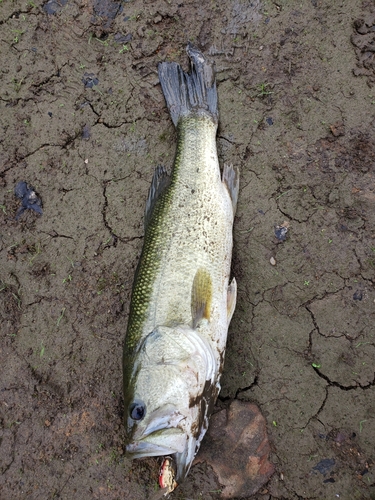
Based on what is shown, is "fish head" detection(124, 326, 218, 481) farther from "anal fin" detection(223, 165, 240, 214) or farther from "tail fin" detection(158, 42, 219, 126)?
"tail fin" detection(158, 42, 219, 126)

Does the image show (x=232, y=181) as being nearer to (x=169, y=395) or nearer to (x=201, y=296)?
(x=201, y=296)

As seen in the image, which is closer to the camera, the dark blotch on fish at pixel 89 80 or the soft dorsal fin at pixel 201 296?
the soft dorsal fin at pixel 201 296

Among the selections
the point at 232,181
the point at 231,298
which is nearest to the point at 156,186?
the point at 232,181

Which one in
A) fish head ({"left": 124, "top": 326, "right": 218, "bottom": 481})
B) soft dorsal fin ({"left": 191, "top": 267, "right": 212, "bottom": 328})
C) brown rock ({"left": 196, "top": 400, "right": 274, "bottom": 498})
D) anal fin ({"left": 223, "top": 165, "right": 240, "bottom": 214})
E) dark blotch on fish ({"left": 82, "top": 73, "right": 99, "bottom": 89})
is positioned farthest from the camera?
dark blotch on fish ({"left": 82, "top": 73, "right": 99, "bottom": 89})

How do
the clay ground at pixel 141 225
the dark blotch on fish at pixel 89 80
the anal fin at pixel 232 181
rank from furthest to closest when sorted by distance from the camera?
1. the dark blotch on fish at pixel 89 80
2. the anal fin at pixel 232 181
3. the clay ground at pixel 141 225

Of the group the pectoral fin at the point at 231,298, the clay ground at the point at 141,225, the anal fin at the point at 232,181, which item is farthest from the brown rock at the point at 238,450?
the anal fin at the point at 232,181

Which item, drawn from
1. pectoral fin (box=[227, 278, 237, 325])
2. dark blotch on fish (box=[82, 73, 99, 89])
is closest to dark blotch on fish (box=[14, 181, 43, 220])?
dark blotch on fish (box=[82, 73, 99, 89])

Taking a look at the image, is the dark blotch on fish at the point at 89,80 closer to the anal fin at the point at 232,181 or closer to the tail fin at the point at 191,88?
the tail fin at the point at 191,88
